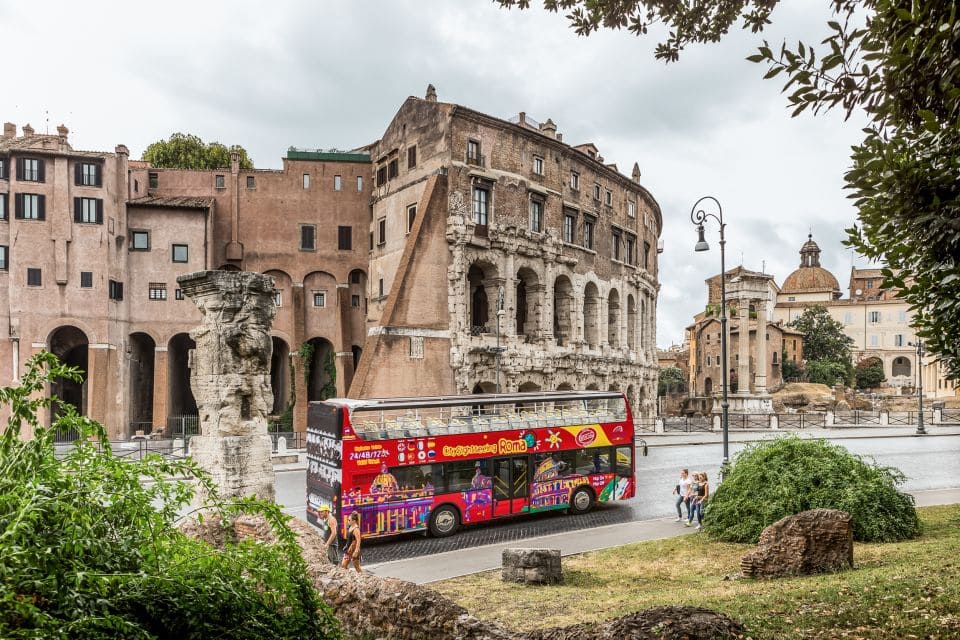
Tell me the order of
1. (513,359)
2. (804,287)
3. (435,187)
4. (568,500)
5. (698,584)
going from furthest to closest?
(804,287) < (513,359) < (435,187) < (568,500) < (698,584)

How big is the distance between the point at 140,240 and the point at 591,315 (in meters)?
25.5

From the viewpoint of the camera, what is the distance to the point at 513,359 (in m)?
32.7

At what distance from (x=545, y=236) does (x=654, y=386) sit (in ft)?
54.3

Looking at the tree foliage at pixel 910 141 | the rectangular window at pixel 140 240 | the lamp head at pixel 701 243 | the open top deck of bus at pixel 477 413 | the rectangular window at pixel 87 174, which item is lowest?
the open top deck of bus at pixel 477 413

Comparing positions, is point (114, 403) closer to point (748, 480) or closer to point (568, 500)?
point (568, 500)

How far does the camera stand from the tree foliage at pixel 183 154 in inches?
1772

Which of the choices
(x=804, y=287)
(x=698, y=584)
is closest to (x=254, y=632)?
(x=698, y=584)

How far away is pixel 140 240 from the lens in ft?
117

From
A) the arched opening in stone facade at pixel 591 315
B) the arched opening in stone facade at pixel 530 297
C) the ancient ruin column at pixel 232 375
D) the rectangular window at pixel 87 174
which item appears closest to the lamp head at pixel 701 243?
the ancient ruin column at pixel 232 375

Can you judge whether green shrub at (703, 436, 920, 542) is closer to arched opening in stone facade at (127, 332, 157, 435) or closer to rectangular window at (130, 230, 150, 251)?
arched opening in stone facade at (127, 332, 157, 435)

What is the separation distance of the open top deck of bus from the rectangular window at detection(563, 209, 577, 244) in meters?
20.1

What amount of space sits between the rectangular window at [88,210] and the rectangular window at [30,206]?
4.68ft

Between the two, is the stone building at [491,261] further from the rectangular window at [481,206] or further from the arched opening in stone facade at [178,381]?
the arched opening in stone facade at [178,381]

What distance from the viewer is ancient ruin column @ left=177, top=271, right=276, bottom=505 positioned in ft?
42.0
